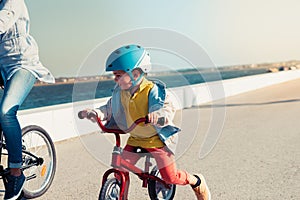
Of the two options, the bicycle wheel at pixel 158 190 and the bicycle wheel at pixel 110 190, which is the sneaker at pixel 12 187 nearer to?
the bicycle wheel at pixel 110 190

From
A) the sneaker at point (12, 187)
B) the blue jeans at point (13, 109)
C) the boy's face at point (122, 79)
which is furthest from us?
the sneaker at point (12, 187)

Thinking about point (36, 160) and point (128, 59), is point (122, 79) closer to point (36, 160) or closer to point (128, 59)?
point (128, 59)

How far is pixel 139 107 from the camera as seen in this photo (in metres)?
3.28

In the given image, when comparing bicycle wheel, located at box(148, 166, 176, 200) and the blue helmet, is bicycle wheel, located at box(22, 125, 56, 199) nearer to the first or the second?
bicycle wheel, located at box(148, 166, 176, 200)

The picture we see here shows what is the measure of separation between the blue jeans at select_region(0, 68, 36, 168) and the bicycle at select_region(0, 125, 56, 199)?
0.60ft

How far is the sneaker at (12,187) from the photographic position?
150 inches

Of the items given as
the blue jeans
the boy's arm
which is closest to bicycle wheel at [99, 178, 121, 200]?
the boy's arm

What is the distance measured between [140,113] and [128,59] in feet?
1.44

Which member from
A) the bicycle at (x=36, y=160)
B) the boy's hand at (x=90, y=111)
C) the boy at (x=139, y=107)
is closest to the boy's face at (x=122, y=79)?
the boy at (x=139, y=107)

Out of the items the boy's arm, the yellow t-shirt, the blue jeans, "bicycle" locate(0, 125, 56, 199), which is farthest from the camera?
"bicycle" locate(0, 125, 56, 199)

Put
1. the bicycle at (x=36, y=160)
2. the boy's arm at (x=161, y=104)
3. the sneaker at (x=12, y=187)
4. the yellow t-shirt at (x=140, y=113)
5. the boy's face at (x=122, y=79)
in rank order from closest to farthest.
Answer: the boy's arm at (x=161, y=104) < the boy's face at (x=122, y=79) < the yellow t-shirt at (x=140, y=113) < the sneaker at (x=12, y=187) < the bicycle at (x=36, y=160)

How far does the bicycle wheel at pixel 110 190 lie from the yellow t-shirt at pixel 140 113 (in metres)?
Answer: 0.33

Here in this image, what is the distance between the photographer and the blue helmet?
3.08 metres

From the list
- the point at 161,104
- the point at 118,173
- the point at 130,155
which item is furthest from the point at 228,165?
the point at 161,104
